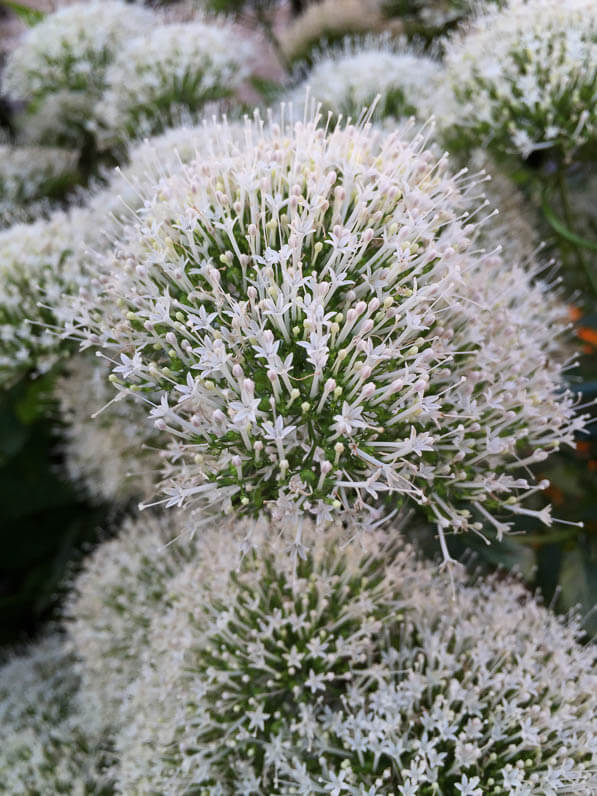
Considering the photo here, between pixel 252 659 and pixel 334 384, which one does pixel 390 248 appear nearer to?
pixel 334 384

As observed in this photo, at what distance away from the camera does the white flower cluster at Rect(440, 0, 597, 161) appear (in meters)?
0.73

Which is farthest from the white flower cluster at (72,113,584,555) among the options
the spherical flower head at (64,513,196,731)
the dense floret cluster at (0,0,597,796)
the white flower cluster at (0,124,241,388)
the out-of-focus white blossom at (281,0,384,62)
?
the out-of-focus white blossom at (281,0,384,62)

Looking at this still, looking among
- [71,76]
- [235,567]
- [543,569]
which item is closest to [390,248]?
[235,567]

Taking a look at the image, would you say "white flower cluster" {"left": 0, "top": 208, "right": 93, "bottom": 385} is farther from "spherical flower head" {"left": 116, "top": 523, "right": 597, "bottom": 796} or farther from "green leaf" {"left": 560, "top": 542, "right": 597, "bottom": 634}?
"green leaf" {"left": 560, "top": 542, "right": 597, "bottom": 634}

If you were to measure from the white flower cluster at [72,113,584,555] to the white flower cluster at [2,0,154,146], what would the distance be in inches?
20.5

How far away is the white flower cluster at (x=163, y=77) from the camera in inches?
39.1

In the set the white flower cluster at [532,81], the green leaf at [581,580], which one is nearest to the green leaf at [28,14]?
the white flower cluster at [532,81]

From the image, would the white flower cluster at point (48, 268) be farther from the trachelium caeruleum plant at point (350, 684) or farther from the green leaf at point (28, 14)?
the green leaf at point (28, 14)

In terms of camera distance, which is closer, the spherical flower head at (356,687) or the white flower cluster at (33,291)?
the spherical flower head at (356,687)

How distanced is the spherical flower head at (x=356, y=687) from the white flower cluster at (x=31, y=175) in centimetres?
69

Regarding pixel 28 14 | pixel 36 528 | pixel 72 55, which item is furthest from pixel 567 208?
pixel 36 528

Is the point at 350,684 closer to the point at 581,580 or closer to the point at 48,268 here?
the point at 581,580

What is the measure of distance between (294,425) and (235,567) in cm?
20

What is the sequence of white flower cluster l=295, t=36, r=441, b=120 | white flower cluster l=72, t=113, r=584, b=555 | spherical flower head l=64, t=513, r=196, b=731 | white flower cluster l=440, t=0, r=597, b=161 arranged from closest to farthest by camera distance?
white flower cluster l=72, t=113, r=584, b=555
white flower cluster l=440, t=0, r=597, b=161
spherical flower head l=64, t=513, r=196, b=731
white flower cluster l=295, t=36, r=441, b=120
